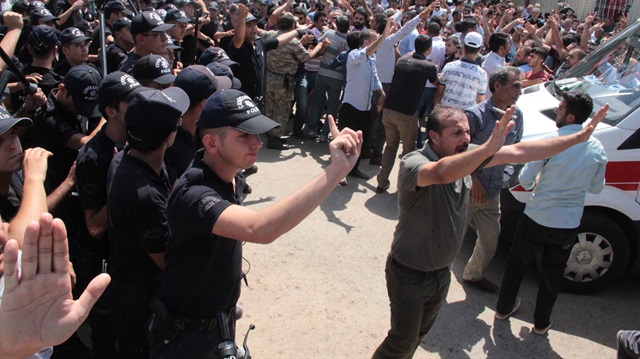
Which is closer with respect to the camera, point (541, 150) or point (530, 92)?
point (541, 150)

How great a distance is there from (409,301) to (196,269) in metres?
1.40

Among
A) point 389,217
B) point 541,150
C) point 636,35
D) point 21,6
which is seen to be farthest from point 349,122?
point 21,6

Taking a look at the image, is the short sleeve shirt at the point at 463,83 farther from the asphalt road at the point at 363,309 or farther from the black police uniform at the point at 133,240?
the black police uniform at the point at 133,240

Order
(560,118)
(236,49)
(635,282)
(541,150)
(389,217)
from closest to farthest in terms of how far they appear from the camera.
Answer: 1. (541,150)
2. (560,118)
3. (635,282)
4. (389,217)
5. (236,49)

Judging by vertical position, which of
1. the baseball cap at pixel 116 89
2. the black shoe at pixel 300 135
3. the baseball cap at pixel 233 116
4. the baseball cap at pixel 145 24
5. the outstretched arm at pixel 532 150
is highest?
the baseball cap at pixel 233 116

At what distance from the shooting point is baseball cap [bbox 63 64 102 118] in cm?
347

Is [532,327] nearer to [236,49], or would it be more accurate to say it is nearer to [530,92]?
[530,92]

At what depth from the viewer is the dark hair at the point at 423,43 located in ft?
21.1

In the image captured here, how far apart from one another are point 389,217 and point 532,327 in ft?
7.23

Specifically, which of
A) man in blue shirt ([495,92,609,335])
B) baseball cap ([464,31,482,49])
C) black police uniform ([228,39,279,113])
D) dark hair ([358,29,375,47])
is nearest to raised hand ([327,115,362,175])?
man in blue shirt ([495,92,609,335])

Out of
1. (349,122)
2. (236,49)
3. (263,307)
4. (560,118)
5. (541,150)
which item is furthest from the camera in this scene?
(349,122)

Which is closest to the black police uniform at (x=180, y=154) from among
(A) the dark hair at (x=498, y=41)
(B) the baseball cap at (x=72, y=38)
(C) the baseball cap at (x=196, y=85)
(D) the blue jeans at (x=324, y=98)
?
(C) the baseball cap at (x=196, y=85)

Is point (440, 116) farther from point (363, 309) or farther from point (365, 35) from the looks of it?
point (365, 35)

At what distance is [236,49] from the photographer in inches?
268
